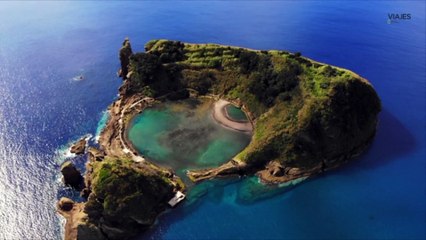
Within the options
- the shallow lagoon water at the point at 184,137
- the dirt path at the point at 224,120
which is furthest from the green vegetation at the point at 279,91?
the shallow lagoon water at the point at 184,137

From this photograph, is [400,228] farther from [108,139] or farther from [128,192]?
[108,139]

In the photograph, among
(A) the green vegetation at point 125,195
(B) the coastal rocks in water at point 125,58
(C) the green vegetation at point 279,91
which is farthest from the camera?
(B) the coastal rocks in water at point 125,58

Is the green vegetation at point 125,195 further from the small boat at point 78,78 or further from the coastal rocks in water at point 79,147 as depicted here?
the small boat at point 78,78

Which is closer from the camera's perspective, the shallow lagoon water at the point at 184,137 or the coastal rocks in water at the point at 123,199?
the coastal rocks in water at the point at 123,199

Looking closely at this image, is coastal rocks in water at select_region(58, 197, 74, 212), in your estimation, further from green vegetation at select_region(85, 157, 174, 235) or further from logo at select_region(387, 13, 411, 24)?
logo at select_region(387, 13, 411, 24)

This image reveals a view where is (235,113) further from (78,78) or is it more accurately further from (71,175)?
(78,78)

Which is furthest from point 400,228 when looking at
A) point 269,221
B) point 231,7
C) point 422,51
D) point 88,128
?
point 231,7
